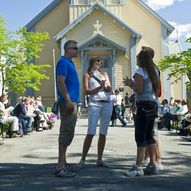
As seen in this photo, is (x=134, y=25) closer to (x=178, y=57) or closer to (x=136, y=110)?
(x=178, y=57)

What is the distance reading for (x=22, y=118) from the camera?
56.1 ft

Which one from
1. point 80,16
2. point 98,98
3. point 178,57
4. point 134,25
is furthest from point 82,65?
point 98,98

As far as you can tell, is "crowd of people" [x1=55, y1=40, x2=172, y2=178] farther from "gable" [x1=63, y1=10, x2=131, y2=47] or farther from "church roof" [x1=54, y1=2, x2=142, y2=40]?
"gable" [x1=63, y1=10, x2=131, y2=47]

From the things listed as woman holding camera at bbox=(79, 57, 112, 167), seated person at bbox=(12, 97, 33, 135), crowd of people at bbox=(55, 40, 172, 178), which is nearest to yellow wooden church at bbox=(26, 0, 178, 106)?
seated person at bbox=(12, 97, 33, 135)

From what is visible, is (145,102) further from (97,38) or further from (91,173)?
(97,38)

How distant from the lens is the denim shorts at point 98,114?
759 cm

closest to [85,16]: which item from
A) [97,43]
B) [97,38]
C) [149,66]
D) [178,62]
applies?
[97,38]

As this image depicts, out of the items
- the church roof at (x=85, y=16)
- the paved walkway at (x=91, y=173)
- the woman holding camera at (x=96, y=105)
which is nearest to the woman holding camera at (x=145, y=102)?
the paved walkway at (x=91, y=173)

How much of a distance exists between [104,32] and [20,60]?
6613 mm

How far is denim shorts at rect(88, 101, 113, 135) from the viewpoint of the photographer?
24.9 feet

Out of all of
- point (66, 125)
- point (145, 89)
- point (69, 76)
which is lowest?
point (66, 125)

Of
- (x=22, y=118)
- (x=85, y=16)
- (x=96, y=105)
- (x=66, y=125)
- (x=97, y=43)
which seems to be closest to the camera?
(x=66, y=125)

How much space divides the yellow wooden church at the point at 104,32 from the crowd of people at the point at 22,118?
14.0 meters

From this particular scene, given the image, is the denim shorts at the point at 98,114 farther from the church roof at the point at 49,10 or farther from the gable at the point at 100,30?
the church roof at the point at 49,10
